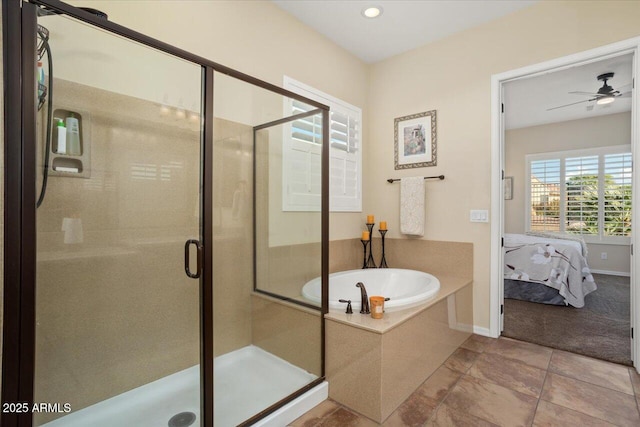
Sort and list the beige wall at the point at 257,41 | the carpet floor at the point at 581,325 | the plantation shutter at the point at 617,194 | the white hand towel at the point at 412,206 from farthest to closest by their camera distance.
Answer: the plantation shutter at the point at 617,194
the white hand towel at the point at 412,206
the carpet floor at the point at 581,325
the beige wall at the point at 257,41

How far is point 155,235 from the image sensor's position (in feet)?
5.28

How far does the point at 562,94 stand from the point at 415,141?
2.86 metres

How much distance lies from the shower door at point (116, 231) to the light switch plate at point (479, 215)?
2.41m

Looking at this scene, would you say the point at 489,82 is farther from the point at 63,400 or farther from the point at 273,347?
the point at 63,400

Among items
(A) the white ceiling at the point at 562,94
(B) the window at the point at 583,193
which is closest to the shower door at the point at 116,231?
(A) the white ceiling at the point at 562,94

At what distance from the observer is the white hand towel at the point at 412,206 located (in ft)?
10.1

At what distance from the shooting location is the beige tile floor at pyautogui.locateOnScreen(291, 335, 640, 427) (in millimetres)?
1650

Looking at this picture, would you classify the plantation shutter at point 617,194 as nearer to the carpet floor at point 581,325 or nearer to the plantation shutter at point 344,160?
the carpet floor at point 581,325

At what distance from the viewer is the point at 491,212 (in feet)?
8.95

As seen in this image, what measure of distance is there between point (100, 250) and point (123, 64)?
88cm

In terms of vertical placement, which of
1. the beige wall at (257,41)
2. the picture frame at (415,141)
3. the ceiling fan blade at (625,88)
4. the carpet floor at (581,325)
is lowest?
the carpet floor at (581,325)

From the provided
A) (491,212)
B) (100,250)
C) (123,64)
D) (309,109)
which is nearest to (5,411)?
(100,250)

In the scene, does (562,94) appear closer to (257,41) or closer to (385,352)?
(257,41)

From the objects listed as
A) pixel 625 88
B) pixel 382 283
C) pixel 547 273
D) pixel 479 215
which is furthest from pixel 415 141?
pixel 625 88
